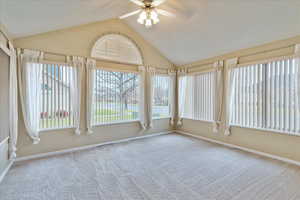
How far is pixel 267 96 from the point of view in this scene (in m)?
3.16

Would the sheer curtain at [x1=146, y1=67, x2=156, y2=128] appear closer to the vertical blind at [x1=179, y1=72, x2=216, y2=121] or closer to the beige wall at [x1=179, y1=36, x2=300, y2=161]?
the vertical blind at [x1=179, y1=72, x2=216, y2=121]

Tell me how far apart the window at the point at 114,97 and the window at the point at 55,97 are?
23.0 inches

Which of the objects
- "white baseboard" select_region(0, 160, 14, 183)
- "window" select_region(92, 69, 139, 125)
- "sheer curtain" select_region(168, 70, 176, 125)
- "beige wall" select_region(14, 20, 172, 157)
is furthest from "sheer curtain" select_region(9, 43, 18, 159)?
"sheer curtain" select_region(168, 70, 176, 125)

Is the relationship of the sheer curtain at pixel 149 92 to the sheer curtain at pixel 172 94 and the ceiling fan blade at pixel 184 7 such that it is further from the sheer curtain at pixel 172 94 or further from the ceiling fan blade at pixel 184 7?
the ceiling fan blade at pixel 184 7

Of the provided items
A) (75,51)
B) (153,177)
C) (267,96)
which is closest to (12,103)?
(75,51)

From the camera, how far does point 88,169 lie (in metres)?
2.54

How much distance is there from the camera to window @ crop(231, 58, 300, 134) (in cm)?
282

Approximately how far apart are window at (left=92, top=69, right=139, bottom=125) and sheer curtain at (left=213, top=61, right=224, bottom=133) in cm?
233

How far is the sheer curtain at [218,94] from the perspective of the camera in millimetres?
3895

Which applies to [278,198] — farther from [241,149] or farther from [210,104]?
[210,104]

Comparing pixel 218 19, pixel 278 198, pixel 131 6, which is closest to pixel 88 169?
pixel 278 198

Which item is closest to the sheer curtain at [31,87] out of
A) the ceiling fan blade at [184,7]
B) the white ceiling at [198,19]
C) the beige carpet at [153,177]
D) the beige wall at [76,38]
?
the beige wall at [76,38]

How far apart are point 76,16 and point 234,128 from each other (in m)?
4.57

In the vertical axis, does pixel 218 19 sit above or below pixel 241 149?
above
